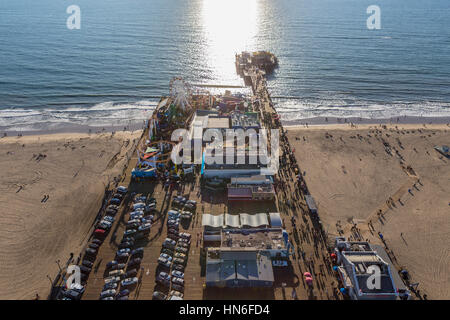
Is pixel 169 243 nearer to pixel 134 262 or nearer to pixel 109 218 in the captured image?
pixel 134 262

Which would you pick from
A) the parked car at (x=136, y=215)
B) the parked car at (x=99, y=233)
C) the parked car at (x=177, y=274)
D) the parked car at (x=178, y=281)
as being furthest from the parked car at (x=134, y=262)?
the parked car at (x=136, y=215)

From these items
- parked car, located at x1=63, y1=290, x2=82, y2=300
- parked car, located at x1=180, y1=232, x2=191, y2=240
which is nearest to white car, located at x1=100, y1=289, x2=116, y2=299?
parked car, located at x1=63, y1=290, x2=82, y2=300

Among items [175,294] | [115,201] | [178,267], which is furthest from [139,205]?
[175,294]

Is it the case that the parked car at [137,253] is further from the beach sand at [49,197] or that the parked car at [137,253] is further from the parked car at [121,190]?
the parked car at [121,190]

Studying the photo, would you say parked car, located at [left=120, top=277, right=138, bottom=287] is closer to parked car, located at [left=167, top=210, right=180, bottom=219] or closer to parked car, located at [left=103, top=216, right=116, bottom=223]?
parked car, located at [left=167, top=210, right=180, bottom=219]

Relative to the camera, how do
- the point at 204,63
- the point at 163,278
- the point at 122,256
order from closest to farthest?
the point at 163,278
the point at 122,256
the point at 204,63
